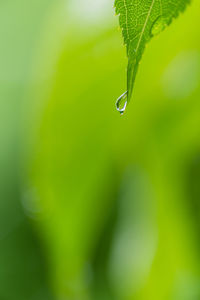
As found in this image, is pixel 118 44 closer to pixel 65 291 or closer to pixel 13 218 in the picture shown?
pixel 65 291

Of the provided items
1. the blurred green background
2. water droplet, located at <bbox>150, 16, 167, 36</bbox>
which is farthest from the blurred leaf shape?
water droplet, located at <bbox>150, 16, 167, 36</bbox>

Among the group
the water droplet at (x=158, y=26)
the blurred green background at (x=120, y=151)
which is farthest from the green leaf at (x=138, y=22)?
the blurred green background at (x=120, y=151)

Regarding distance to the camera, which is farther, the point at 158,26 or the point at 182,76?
the point at 182,76

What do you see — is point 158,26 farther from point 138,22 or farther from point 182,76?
point 182,76

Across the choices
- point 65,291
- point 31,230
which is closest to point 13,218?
point 31,230

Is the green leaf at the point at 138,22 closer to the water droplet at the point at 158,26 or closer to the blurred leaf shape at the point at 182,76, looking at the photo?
the water droplet at the point at 158,26

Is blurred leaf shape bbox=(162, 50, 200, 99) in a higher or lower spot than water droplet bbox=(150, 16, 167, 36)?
lower

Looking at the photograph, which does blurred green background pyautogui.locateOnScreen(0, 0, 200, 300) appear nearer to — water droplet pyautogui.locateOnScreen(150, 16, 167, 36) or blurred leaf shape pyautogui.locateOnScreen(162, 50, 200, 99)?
blurred leaf shape pyautogui.locateOnScreen(162, 50, 200, 99)

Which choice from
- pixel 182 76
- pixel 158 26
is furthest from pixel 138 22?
pixel 182 76

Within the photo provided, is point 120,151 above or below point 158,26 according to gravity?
below
